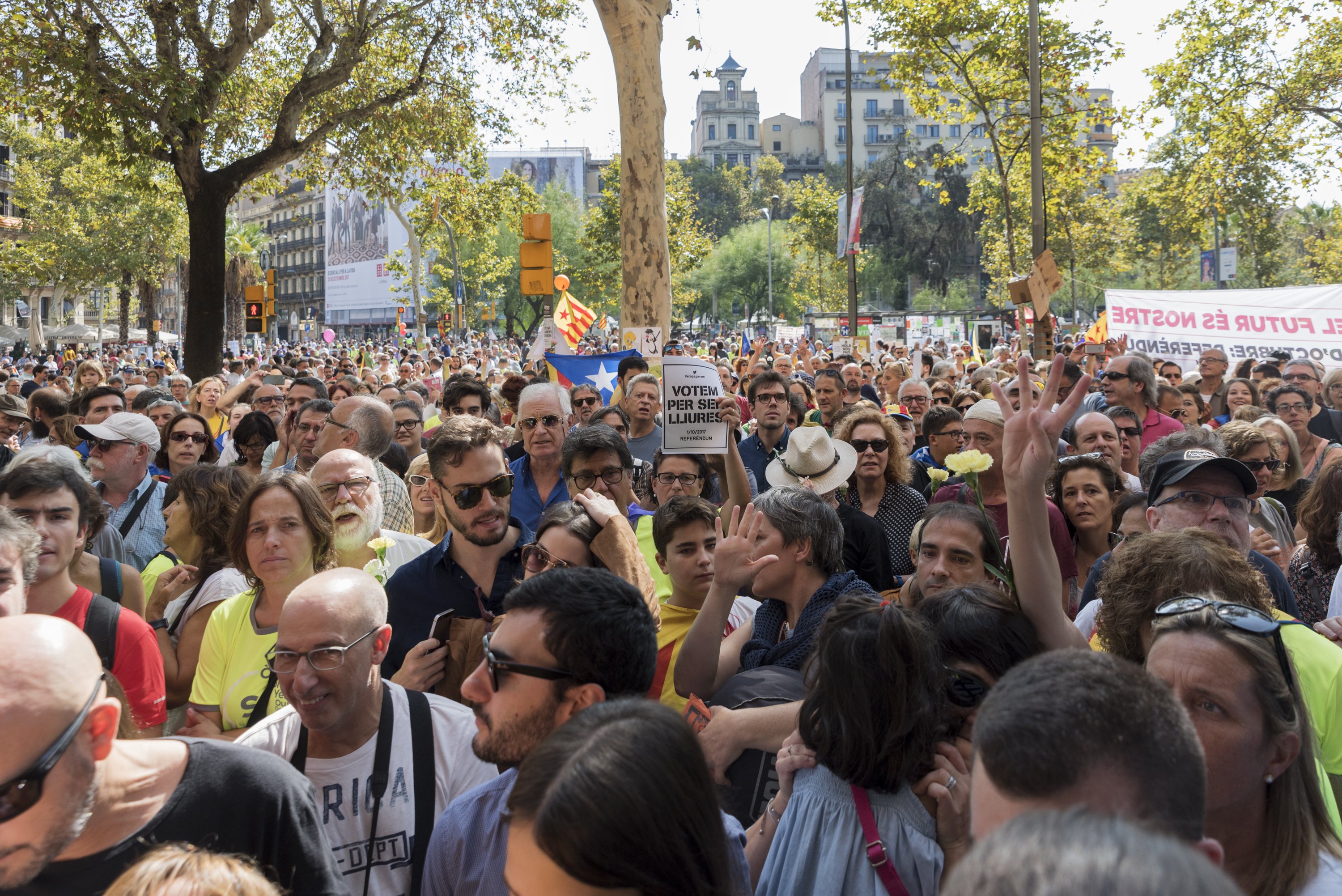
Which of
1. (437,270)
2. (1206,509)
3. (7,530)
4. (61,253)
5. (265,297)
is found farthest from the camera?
(437,270)

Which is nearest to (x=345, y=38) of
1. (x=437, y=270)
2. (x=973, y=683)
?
(x=973, y=683)

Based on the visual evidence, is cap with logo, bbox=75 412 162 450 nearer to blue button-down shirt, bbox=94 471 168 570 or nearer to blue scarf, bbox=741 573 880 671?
blue button-down shirt, bbox=94 471 168 570

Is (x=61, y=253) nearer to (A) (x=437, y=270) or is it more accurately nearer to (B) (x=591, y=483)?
(A) (x=437, y=270)

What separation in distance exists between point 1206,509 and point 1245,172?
768 inches

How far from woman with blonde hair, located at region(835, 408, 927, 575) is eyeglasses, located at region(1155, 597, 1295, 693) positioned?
11.8 ft

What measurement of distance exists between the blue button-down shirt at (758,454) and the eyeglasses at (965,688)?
4544 mm

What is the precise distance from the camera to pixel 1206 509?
369 centimetres

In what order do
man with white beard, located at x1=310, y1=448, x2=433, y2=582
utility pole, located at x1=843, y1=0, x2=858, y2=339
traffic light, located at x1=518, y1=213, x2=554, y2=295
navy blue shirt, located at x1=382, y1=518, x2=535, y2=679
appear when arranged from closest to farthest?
navy blue shirt, located at x1=382, y1=518, x2=535, y2=679 < man with white beard, located at x1=310, y1=448, x2=433, y2=582 < traffic light, located at x1=518, y1=213, x2=554, y2=295 < utility pole, located at x1=843, y1=0, x2=858, y2=339

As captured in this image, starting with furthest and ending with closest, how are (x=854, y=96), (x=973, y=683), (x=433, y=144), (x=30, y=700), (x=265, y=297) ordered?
(x=854, y=96) < (x=265, y=297) < (x=433, y=144) < (x=973, y=683) < (x=30, y=700)

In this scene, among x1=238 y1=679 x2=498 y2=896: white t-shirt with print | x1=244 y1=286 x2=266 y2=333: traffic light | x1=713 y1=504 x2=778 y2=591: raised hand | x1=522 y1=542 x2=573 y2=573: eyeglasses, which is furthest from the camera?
x1=244 y1=286 x2=266 y2=333: traffic light

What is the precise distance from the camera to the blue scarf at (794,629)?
332 centimetres

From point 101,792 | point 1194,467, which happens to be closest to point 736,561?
point 1194,467

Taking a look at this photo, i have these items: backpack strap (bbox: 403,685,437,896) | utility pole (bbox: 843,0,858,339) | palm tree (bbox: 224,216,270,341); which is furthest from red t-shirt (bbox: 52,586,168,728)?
palm tree (bbox: 224,216,270,341)

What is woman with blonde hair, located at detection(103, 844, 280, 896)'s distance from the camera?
170 cm
